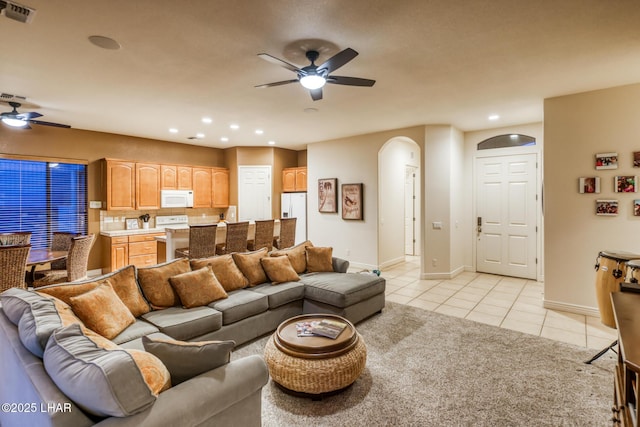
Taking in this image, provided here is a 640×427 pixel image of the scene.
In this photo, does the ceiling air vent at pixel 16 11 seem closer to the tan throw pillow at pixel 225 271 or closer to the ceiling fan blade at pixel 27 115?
the tan throw pillow at pixel 225 271

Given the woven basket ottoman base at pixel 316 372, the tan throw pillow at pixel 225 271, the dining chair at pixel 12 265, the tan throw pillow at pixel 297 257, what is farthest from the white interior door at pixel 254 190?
the woven basket ottoman base at pixel 316 372

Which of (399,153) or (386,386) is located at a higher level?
(399,153)

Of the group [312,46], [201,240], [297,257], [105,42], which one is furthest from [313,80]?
[201,240]

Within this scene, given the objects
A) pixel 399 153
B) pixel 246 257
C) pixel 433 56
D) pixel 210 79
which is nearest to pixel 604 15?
pixel 433 56

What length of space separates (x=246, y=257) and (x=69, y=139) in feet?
15.8

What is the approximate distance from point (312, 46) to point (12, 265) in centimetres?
389

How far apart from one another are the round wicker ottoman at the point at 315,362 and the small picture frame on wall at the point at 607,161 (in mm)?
3877

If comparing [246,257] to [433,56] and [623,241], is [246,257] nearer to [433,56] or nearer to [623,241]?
[433,56]

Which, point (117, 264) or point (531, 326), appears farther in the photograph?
point (117, 264)

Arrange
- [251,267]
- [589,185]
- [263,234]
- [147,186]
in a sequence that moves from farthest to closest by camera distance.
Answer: [147,186]
[263,234]
[589,185]
[251,267]

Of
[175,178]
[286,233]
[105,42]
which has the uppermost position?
[105,42]

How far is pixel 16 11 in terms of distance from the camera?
225 centimetres

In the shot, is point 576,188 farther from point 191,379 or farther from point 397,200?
point 191,379

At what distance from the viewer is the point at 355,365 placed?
2.39 meters
